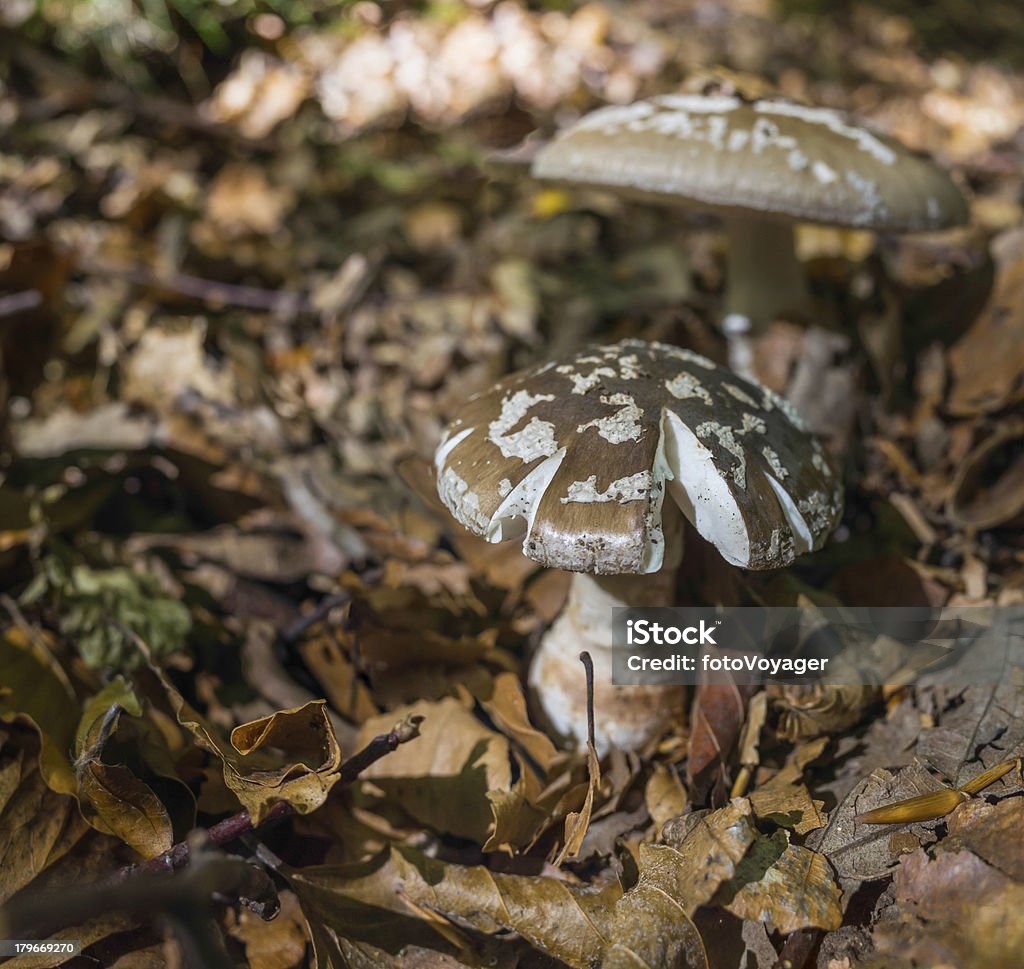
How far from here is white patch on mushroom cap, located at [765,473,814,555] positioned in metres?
1.89

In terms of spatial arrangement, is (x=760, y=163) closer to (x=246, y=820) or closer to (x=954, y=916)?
(x=954, y=916)

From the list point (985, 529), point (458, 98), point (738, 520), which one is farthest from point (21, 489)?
point (458, 98)

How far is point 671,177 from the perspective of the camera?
102 inches

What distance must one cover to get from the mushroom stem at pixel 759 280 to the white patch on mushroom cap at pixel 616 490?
1.74 m

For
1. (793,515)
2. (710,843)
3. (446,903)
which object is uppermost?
(793,515)

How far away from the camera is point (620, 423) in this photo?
189 cm

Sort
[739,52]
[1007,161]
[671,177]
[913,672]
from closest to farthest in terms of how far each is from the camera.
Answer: [913,672] < [671,177] < [1007,161] < [739,52]

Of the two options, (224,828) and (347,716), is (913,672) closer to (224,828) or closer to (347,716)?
(347,716)

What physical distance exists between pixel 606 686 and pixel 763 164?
5.61 ft

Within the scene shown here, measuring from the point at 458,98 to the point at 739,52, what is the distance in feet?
7.29

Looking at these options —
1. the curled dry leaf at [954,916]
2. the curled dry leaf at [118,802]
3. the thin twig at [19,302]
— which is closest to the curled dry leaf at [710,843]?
the curled dry leaf at [954,916]

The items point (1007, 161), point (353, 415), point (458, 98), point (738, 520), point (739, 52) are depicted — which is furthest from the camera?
point (739, 52)

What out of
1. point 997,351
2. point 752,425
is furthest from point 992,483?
point 752,425

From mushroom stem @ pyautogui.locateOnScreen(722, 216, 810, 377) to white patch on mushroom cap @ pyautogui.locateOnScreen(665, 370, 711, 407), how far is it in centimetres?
137
